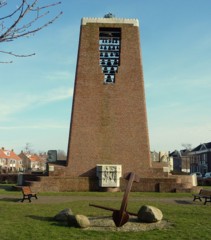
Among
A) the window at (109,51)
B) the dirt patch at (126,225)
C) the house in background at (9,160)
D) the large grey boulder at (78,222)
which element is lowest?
the dirt patch at (126,225)

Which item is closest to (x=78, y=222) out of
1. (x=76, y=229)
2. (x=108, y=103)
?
(x=76, y=229)

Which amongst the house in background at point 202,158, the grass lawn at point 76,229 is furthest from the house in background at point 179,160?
the grass lawn at point 76,229

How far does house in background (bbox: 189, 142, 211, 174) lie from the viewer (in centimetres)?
6519

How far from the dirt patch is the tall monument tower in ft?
42.5

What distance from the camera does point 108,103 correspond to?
2445 cm

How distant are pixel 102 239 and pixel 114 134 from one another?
15888 mm

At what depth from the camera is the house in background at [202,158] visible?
6519cm

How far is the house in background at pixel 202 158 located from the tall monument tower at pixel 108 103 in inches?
1723

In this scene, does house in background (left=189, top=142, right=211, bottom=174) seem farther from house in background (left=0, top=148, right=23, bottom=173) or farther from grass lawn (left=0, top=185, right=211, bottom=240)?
grass lawn (left=0, top=185, right=211, bottom=240)

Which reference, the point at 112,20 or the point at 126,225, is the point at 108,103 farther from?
the point at 126,225

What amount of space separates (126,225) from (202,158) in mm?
61246

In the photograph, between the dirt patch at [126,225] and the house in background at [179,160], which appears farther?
the house in background at [179,160]

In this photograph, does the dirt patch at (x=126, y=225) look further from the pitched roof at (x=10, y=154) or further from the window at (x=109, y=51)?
the pitched roof at (x=10, y=154)

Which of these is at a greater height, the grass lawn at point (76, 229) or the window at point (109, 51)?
the window at point (109, 51)
